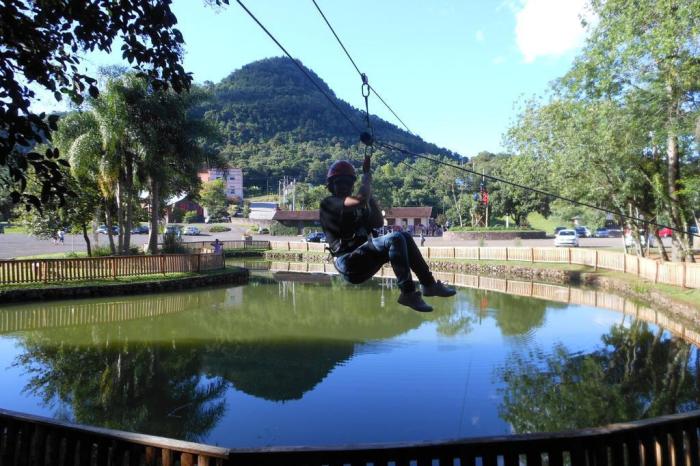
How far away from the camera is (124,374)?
1066 cm

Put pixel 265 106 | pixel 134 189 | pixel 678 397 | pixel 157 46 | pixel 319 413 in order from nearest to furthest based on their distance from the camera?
pixel 157 46 → pixel 319 413 → pixel 678 397 → pixel 134 189 → pixel 265 106

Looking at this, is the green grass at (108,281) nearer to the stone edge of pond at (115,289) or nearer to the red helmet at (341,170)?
the stone edge of pond at (115,289)

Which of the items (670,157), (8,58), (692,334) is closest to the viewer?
(8,58)

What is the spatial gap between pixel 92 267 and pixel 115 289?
1.68m

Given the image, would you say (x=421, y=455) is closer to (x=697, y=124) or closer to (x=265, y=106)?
(x=697, y=124)

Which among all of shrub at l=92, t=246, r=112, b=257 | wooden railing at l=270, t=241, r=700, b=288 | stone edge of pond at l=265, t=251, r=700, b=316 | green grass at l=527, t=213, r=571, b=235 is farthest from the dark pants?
green grass at l=527, t=213, r=571, b=235

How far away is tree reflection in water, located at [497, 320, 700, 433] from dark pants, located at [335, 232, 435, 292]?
441cm

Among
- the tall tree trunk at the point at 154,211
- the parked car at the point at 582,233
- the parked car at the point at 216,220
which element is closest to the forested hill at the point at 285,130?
the parked car at the point at 216,220

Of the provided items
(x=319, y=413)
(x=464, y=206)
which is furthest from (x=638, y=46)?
(x=464, y=206)

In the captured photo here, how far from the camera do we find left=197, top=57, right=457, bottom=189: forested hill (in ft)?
407

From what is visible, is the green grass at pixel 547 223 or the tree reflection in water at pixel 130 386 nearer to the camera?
the tree reflection in water at pixel 130 386

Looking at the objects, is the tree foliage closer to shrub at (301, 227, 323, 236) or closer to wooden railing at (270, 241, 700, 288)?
wooden railing at (270, 241, 700, 288)

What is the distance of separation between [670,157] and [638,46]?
20.1ft

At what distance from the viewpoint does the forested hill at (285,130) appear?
12412 cm
